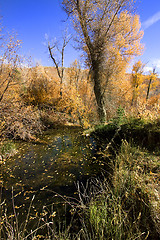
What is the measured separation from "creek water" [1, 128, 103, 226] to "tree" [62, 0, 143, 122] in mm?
3596

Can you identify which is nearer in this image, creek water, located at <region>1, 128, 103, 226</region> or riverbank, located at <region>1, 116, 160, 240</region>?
riverbank, located at <region>1, 116, 160, 240</region>

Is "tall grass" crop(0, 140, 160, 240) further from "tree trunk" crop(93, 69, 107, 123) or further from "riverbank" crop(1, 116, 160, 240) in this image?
"tree trunk" crop(93, 69, 107, 123)

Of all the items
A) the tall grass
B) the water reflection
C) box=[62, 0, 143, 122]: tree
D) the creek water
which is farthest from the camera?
box=[62, 0, 143, 122]: tree

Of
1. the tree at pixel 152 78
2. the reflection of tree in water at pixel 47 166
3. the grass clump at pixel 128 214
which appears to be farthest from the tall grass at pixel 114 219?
the tree at pixel 152 78

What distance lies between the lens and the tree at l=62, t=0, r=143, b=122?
23.7ft

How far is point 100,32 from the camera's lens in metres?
7.43

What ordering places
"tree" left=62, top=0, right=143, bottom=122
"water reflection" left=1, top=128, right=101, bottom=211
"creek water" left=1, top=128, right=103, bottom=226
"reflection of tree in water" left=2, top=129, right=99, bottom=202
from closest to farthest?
1. "creek water" left=1, top=128, right=103, bottom=226
2. "water reflection" left=1, top=128, right=101, bottom=211
3. "reflection of tree in water" left=2, top=129, right=99, bottom=202
4. "tree" left=62, top=0, right=143, bottom=122

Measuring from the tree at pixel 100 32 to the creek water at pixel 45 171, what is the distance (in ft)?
11.8

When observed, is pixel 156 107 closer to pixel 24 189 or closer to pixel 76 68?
pixel 24 189

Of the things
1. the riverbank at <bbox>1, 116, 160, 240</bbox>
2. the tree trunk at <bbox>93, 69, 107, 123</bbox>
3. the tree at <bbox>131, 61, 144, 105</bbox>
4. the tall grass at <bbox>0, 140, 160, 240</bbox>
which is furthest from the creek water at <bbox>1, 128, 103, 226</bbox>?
the tree at <bbox>131, 61, 144, 105</bbox>


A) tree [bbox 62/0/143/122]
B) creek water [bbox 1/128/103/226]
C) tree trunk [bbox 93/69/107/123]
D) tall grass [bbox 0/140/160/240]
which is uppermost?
tree [bbox 62/0/143/122]

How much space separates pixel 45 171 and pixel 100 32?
7.53m

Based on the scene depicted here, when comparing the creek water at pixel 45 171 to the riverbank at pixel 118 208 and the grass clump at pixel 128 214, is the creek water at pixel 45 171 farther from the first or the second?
the grass clump at pixel 128 214

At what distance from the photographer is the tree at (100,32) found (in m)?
7.23
